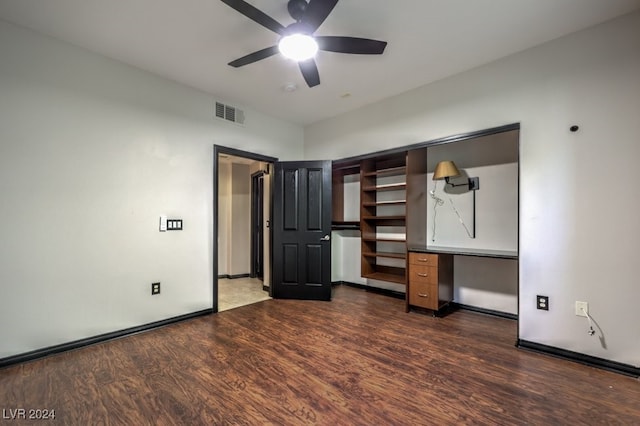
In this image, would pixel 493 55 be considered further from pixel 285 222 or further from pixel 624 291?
pixel 285 222

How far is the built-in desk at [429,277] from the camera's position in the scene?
3371mm

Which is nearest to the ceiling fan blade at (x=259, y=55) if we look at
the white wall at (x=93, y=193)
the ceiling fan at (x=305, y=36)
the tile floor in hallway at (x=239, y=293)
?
the ceiling fan at (x=305, y=36)

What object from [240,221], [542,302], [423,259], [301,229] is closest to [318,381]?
[423,259]

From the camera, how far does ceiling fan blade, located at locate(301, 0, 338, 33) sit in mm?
1723

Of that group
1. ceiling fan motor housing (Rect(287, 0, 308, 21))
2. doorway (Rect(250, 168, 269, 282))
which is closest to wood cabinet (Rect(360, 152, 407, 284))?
doorway (Rect(250, 168, 269, 282))

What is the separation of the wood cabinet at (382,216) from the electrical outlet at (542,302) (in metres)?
1.80

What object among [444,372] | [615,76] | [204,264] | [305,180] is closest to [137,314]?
[204,264]

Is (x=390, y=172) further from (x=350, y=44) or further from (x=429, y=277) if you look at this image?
(x=350, y=44)

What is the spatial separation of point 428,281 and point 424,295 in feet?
0.61

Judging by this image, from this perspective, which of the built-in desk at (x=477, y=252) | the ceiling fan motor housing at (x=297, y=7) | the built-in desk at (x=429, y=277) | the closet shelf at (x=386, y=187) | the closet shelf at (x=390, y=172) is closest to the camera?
the ceiling fan motor housing at (x=297, y=7)

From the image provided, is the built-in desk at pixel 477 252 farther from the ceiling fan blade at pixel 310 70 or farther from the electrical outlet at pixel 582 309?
the ceiling fan blade at pixel 310 70

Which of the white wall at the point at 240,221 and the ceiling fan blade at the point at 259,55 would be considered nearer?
the ceiling fan blade at the point at 259,55

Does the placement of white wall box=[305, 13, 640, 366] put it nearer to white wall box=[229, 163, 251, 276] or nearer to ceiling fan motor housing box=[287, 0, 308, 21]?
ceiling fan motor housing box=[287, 0, 308, 21]

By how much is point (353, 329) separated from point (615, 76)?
3.22m
